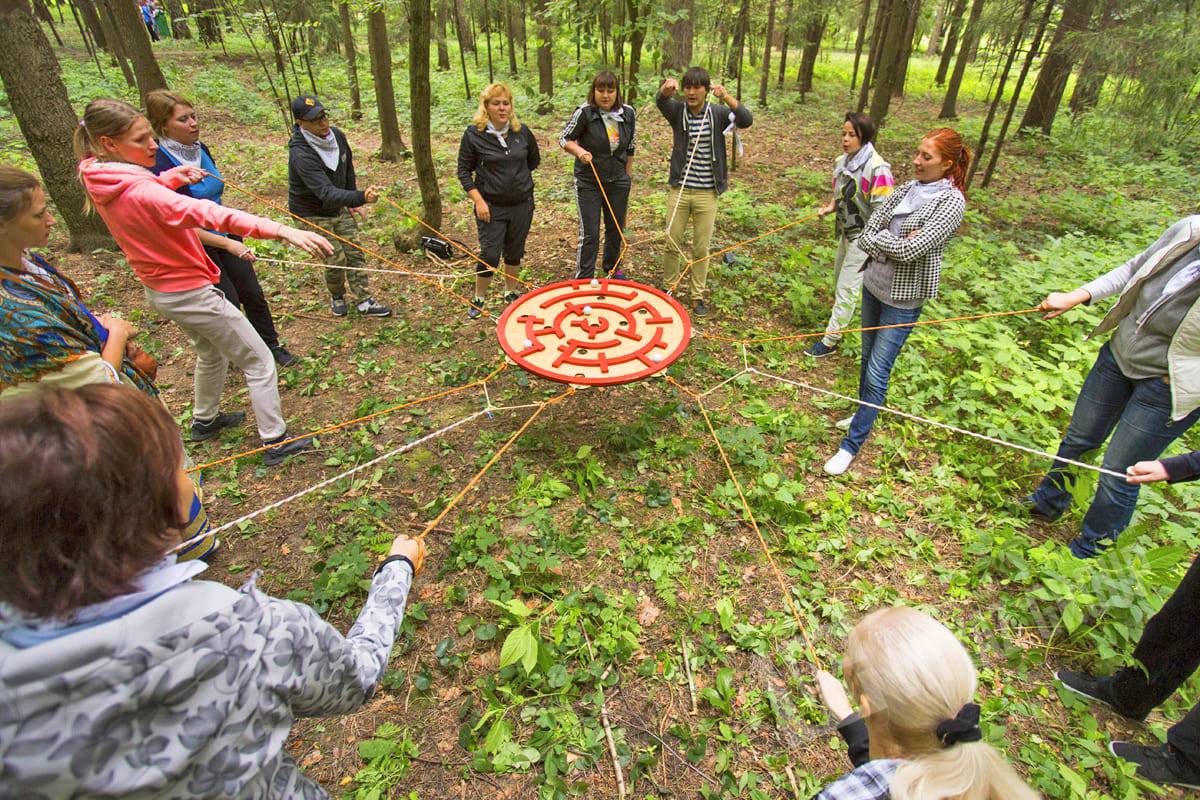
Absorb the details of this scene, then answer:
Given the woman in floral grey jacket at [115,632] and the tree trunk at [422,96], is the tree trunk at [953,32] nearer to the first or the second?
the tree trunk at [422,96]

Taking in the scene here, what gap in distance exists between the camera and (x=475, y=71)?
16047 millimetres

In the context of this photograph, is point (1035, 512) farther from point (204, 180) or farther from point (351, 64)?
point (351, 64)

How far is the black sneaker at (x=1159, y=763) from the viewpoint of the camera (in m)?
2.15

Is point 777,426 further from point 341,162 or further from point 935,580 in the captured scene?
point 341,162

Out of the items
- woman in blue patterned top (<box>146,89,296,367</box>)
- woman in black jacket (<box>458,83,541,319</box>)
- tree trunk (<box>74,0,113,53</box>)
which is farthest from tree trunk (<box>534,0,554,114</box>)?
tree trunk (<box>74,0,113,53</box>)

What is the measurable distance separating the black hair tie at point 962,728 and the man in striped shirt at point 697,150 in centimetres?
411

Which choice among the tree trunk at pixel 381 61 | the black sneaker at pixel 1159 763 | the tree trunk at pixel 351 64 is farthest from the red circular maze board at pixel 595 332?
the tree trunk at pixel 351 64

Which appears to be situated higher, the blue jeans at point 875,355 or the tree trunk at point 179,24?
the tree trunk at point 179,24

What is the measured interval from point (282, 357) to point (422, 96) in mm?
2854

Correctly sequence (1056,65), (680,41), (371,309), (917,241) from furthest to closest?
(680,41) < (1056,65) < (371,309) < (917,241)

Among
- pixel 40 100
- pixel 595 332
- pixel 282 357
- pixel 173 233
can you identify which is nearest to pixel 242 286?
pixel 282 357

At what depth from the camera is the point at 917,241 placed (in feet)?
10.8

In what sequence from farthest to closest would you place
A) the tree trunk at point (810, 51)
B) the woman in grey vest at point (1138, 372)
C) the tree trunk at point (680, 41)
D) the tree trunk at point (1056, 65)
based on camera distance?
the tree trunk at point (810, 51) → the tree trunk at point (680, 41) → the tree trunk at point (1056, 65) → the woman in grey vest at point (1138, 372)

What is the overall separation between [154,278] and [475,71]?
1566 centimetres
